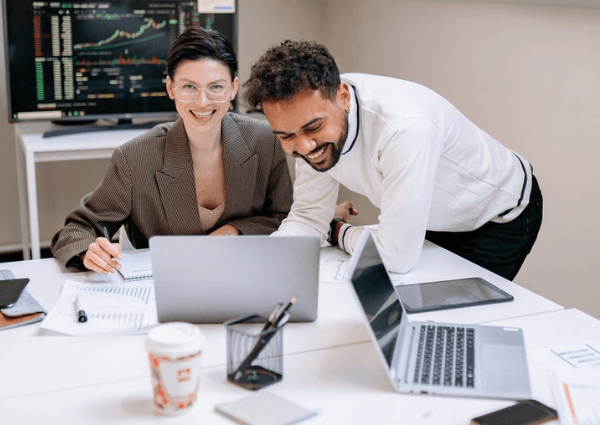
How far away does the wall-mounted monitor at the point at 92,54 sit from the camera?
3309 millimetres

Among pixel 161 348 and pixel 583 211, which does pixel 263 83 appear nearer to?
pixel 161 348

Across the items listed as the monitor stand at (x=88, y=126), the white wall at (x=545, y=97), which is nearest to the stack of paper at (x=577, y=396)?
the white wall at (x=545, y=97)

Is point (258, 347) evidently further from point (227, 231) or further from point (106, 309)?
point (227, 231)

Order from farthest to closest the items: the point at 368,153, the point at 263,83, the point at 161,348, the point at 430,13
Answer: the point at 430,13 → the point at 368,153 → the point at 263,83 → the point at 161,348

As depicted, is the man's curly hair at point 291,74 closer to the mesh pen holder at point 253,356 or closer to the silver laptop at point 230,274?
the silver laptop at point 230,274

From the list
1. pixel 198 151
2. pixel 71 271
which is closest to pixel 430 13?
pixel 198 151

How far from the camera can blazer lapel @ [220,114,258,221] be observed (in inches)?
82.7

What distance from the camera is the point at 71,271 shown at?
5.89 ft

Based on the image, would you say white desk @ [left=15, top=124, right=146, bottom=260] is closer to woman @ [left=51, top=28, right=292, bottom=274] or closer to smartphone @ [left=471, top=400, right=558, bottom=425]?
woman @ [left=51, top=28, right=292, bottom=274]

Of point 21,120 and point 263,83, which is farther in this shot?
point 21,120

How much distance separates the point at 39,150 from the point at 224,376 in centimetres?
225

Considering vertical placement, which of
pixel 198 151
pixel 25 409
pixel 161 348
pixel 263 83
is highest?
pixel 263 83

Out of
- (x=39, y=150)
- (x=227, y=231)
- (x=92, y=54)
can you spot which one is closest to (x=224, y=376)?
(x=227, y=231)

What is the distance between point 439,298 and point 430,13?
6.50 ft
